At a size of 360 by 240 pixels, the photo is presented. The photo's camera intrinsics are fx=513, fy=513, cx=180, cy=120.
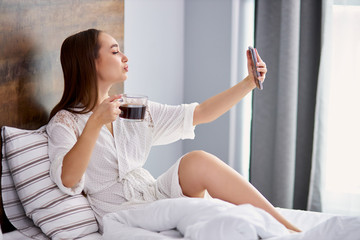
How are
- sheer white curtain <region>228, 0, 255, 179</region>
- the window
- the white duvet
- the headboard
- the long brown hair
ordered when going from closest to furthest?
the white duvet, the headboard, the long brown hair, the window, sheer white curtain <region>228, 0, 255, 179</region>

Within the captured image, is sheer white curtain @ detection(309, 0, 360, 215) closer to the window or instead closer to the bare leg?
the window

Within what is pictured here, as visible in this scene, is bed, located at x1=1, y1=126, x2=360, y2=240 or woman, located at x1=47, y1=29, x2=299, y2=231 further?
woman, located at x1=47, y1=29, x2=299, y2=231

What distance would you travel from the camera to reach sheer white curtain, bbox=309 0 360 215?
3.23 metres

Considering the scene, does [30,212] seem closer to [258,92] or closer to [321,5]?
[258,92]

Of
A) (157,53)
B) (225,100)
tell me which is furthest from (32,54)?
(157,53)

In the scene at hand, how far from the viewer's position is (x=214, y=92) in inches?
143

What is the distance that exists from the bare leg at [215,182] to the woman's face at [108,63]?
19.2 inches

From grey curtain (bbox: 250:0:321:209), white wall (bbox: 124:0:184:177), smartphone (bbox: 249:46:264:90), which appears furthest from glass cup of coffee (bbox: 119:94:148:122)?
grey curtain (bbox: 250:0:321:209)

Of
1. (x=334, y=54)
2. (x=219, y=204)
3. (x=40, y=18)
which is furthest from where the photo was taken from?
(x=334, y=54)

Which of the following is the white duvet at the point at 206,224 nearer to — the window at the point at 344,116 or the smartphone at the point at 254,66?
the smartphone at the point at 254,66

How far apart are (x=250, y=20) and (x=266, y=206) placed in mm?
1961

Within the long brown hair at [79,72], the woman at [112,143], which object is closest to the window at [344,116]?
the woman at [112,143]

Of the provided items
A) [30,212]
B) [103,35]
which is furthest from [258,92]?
[30,212]

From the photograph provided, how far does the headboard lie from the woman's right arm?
0.30m
